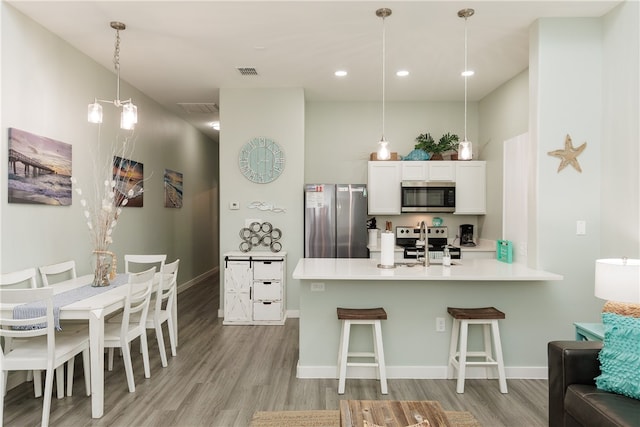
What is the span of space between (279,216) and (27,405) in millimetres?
3248

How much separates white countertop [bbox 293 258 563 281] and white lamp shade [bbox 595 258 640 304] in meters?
0.40

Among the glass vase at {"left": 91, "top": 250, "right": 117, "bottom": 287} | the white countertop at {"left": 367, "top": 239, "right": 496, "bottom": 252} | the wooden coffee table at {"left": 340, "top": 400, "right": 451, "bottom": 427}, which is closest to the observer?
the wooden coffee table at {"left": 340, "top": 400, "right": 451, "bottom": 427}

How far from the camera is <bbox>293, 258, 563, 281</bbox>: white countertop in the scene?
2998mm

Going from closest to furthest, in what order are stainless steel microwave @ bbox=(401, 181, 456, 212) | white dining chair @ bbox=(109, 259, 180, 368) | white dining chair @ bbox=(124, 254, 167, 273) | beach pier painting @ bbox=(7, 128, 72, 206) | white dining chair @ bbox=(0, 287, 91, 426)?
white dining chair @ bbox=(0, 287, 91, 426) → beach pier painting @ bbox=(7, 128, 72, 206) → white dining chair @ bbox=(109, 259, 180, 368) → white dining chair @ bbox=(124, 254, 167, 273) → stainless steel microwave @ bbox=(401, 181, 456, 212)

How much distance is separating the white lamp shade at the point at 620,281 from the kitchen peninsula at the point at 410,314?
722 millimetres

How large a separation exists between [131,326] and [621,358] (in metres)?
3.35

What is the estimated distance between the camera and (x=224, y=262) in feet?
16.7

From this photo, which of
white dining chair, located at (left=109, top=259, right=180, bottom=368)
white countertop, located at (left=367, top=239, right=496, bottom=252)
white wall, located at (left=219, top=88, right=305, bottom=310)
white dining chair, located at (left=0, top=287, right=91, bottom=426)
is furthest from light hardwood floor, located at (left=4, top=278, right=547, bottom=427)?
white countertop, located at (left=367, top=239, right=496, bottom=252)

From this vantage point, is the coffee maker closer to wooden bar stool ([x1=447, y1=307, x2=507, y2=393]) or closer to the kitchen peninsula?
the kitchen peninsula

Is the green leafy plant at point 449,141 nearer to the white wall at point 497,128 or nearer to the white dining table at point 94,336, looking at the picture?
the white wall at point 497,128

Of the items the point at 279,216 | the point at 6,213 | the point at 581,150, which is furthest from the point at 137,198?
the point at 581,150

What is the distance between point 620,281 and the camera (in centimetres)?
256

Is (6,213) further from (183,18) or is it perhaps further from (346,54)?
(346,54)

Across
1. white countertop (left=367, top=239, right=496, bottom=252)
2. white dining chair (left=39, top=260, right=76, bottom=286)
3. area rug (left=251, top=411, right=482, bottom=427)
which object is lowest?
area rug (left=251, top=411, right=482, bottom=427)
